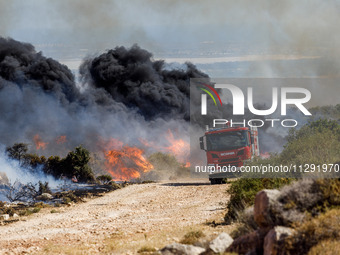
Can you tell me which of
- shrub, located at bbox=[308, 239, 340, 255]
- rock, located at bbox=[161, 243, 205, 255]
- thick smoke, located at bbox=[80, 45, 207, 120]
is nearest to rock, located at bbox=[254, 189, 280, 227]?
shrub, located at bbox=[308, 239, 340, 255]

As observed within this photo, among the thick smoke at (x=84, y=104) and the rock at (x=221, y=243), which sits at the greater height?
the thick smoke at (x=84, y=104)

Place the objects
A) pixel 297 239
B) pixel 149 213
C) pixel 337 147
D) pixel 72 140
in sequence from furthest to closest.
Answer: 1. pixel 72 140
2. pixel 149 213
3. pixel 337 147
4. pixel 297 239

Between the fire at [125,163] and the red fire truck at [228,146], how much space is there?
1768 cm

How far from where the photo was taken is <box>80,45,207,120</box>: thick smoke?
2603 inches

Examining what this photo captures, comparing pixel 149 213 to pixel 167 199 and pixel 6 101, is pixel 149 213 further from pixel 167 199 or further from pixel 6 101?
pixel 6 101

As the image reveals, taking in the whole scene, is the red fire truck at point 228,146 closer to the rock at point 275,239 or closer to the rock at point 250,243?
the rock at point 250,243

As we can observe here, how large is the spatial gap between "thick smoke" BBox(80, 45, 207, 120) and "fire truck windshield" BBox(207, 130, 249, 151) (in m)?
34.2

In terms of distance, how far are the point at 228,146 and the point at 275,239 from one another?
2238 cm

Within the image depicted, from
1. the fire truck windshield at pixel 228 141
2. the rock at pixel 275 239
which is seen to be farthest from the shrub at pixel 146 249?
the fire truck windshield at pixel 228 141

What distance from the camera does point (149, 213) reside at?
2334 centimetres

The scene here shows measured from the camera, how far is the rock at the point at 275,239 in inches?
360

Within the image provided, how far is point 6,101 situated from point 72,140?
383 inches

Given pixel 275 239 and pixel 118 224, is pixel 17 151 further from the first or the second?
pixel 275 239

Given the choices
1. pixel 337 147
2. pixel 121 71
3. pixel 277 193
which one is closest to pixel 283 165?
pixel 337 147
